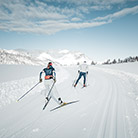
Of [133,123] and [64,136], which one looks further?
[133,123]

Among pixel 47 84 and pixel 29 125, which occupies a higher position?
pixel 47 84

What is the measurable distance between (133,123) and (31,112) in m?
3.82

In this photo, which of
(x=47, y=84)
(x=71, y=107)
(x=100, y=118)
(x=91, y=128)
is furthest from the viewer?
(x=47, y=84)

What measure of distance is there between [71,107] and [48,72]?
219 centimetres

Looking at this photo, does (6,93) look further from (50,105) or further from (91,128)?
(91,128)

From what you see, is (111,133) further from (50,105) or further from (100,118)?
(50,105)

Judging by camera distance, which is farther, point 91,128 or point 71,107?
point 71,107

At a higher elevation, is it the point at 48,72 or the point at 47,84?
the point at 48,72

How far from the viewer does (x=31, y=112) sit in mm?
3924

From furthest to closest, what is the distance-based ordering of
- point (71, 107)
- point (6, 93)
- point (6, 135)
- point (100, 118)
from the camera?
1. point (6, 93)
2. point (71, 107)
3. point (100, 118)
4. point (6, 135)

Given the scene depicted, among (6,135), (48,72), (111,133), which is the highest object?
(48,72)

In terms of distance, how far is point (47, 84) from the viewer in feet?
16.8

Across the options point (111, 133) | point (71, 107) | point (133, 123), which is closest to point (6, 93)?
point (71, 107)

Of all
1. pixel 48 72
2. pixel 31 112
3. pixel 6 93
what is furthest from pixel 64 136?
pixel 6 93
